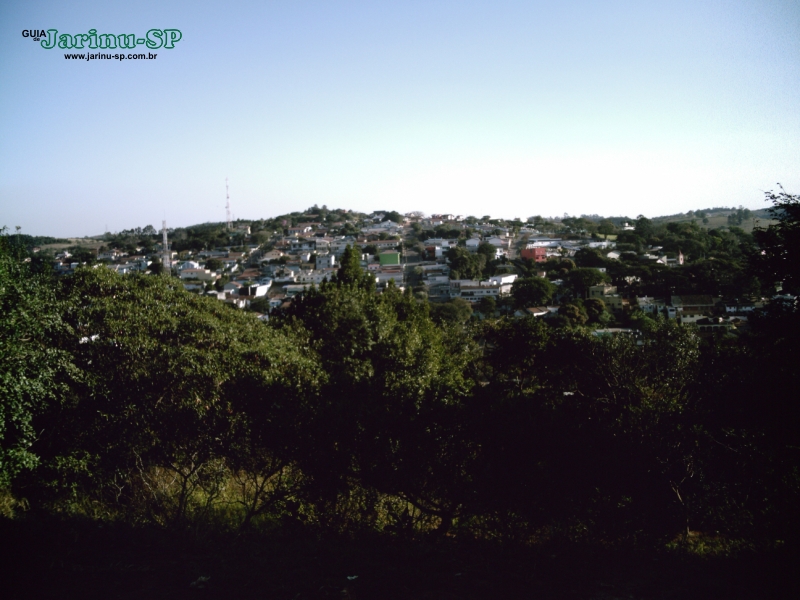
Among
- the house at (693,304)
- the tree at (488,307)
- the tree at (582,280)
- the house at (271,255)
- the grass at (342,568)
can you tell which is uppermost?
the house at (271,255)

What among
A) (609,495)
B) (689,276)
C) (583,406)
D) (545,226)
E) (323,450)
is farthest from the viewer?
(545,226)

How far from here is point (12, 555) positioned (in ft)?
14.6

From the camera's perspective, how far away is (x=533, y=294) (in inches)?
1008

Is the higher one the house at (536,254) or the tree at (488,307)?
the house at (536,254)

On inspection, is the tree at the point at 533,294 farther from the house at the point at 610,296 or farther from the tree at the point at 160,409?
the tree at the point at 160,409

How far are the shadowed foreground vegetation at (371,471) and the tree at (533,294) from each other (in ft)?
64.9

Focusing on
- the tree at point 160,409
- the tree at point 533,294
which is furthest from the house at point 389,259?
the tree at point 160,409

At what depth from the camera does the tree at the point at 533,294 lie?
1003 inches

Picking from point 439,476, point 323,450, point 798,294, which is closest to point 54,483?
point 323,450

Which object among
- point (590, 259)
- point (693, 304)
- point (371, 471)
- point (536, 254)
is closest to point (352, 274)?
point (371, 471)

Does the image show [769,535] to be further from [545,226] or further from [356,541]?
[545,226]

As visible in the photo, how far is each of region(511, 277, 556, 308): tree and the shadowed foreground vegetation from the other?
1977 centimetres

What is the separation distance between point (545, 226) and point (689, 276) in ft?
171

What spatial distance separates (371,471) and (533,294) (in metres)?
22.1
